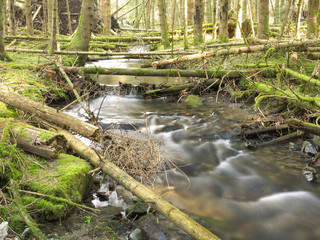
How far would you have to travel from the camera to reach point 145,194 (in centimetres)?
292

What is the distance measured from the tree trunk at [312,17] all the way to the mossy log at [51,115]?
996cm

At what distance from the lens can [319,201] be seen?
12.1 feet

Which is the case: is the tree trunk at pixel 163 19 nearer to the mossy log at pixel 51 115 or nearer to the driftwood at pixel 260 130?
the driftwood at pixel 260 130

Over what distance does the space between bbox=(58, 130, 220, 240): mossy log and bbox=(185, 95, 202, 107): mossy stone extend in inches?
183

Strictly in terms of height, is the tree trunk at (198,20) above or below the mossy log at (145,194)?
above

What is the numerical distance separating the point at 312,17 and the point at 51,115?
1087cm

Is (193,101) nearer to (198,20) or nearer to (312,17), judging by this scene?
(198,20)

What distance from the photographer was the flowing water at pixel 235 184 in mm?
3385

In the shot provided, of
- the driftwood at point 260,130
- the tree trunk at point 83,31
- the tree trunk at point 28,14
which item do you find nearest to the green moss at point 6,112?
the driftwood at point 260,130

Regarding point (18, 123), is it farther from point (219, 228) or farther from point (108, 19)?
point (108, 19)

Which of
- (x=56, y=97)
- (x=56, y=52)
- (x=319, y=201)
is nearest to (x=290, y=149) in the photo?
(x=319, y=201)

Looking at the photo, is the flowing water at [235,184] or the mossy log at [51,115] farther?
the mossy log at [51,115]

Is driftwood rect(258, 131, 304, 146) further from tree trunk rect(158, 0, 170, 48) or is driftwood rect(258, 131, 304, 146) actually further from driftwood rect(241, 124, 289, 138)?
tree trunk rect(158, 0, 170, 48)

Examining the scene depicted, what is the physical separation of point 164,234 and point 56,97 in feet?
18.1
